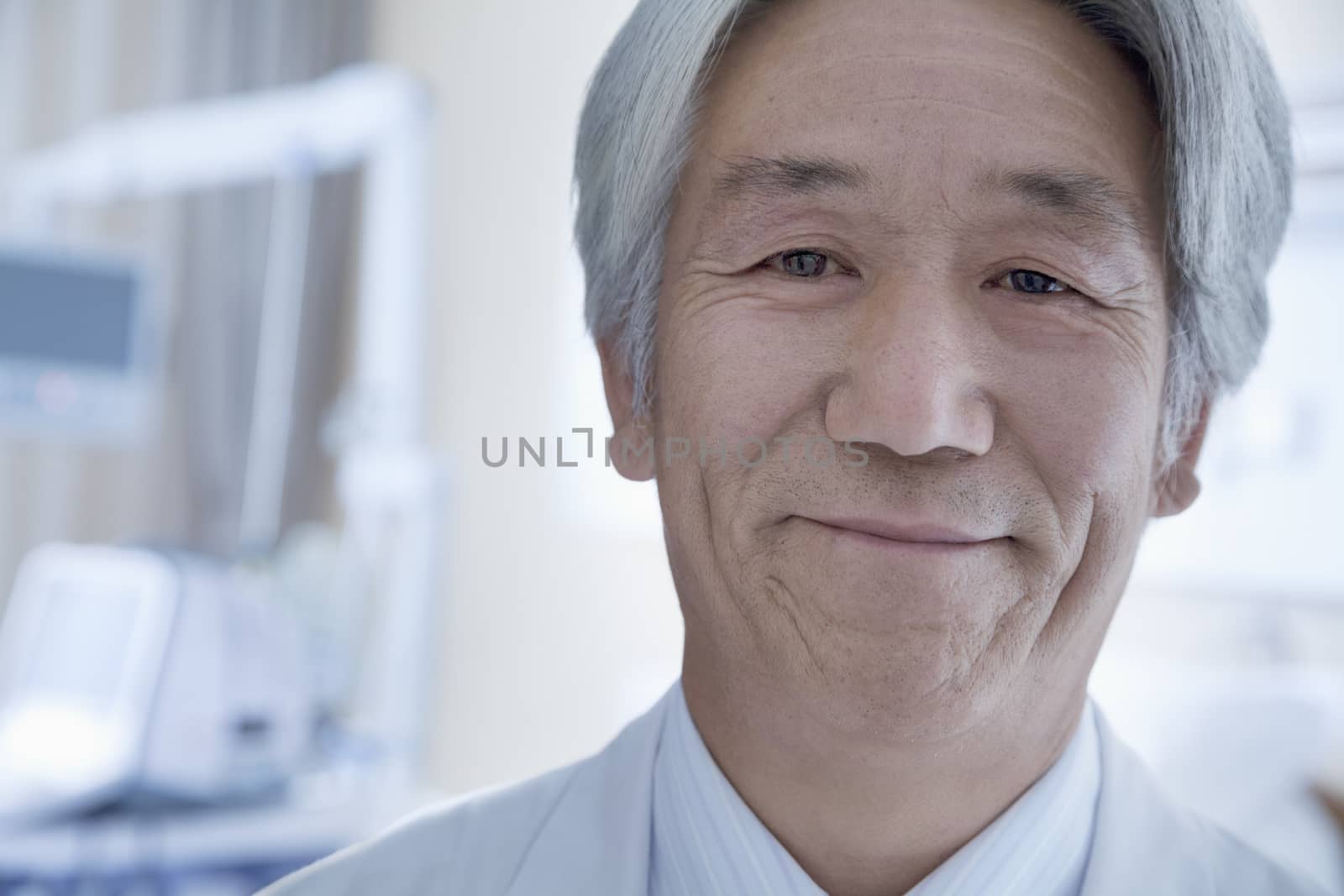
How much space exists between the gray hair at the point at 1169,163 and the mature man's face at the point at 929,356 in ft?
0.05

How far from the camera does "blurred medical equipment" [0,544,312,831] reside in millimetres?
1534

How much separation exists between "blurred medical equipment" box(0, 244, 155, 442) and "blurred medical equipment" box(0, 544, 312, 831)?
230 millimetres

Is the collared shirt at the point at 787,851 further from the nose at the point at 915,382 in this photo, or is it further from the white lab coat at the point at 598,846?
the nose at the point at 915,382

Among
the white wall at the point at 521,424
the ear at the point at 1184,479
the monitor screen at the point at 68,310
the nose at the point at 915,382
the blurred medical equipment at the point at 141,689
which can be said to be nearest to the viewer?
the nose at the point at 915,382

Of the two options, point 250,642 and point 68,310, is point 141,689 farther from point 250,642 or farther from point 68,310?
point 68,310

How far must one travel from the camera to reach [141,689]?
60.4 inches

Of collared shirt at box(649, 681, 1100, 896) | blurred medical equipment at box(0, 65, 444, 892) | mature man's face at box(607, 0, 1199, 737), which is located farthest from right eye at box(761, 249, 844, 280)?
blurred medical equipment at box(0, 65, 444, 892)

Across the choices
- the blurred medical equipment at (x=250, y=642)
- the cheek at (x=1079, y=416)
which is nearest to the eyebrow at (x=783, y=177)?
the cheek at (x=1079, y=416)

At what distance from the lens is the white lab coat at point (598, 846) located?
1.86 feet

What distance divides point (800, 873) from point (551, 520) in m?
1.14

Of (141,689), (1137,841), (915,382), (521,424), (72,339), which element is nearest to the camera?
(915,382)

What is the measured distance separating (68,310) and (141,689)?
0.64 metres

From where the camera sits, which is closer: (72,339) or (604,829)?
(604,829)

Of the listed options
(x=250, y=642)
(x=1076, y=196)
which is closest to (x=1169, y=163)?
(x=1076, y=196)
